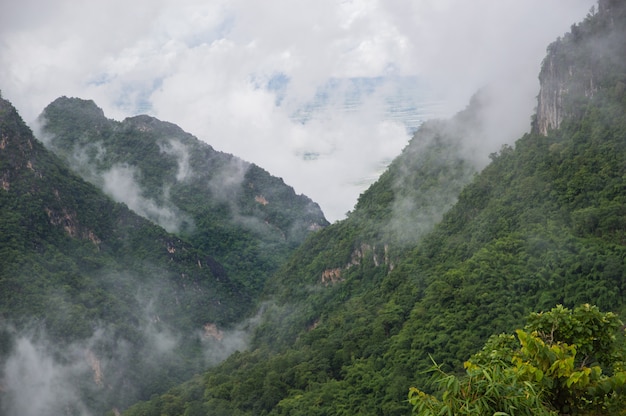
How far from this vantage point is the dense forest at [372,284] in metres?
13.5

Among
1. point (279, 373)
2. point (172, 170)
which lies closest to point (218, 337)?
point (279, 373)

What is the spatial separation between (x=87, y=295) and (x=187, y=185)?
4617cm

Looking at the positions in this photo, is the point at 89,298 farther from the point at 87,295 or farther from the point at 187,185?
the point at 187,185

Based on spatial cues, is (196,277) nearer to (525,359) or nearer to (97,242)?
(97,242)

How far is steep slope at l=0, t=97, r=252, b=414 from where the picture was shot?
53.8 m

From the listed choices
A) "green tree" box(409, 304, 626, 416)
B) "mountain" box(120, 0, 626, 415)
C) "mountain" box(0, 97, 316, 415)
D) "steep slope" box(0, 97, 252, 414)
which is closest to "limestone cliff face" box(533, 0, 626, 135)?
"mountain" box(120, 0, 626, 415)

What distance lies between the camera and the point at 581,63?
42.9 metres

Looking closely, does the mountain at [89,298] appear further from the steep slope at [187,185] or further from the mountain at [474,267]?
the mountain at [474,267]

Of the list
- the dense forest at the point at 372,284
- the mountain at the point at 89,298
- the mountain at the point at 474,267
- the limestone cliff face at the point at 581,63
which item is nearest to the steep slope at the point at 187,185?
the dense forest at the point at 372,284

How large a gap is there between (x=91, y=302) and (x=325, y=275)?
867 inches

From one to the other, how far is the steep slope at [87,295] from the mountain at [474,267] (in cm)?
960

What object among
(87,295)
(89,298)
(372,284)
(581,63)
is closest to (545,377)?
(581,63)

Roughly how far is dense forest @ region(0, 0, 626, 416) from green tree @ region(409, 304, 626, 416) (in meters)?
0.03

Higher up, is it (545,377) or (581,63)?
(581,63)
